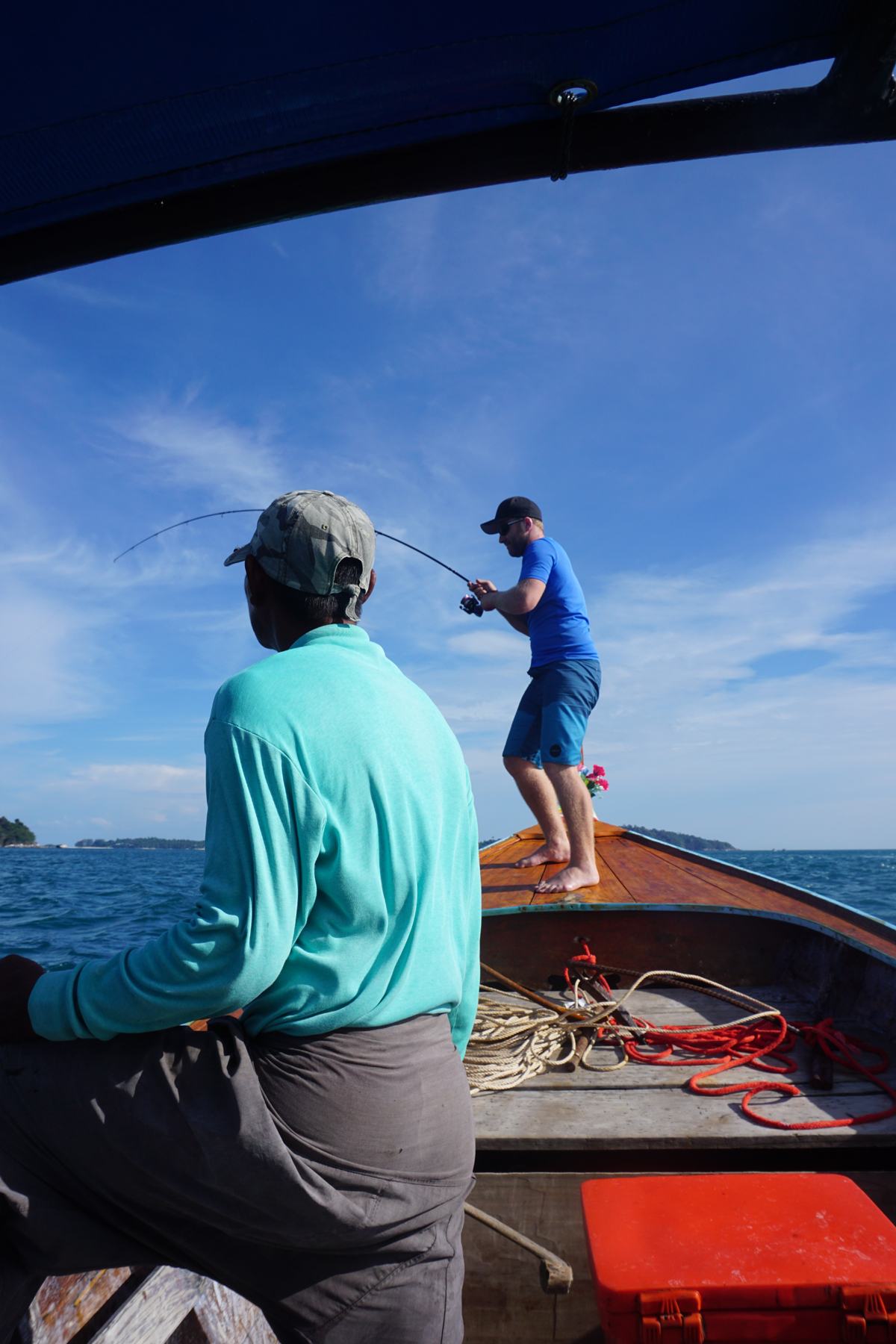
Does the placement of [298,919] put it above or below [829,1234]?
above

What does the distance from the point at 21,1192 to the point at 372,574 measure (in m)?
1.07

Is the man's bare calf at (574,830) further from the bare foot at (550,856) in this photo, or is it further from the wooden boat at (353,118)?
the wooden boat at (353,118)

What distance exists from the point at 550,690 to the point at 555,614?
1.46 ft

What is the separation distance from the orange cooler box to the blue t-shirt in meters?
3.13

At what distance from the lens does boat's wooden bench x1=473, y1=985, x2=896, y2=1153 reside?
6.22 feet

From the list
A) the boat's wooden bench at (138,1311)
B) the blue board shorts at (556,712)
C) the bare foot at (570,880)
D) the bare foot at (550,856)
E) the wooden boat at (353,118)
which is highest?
the wooden boat at (353,118)

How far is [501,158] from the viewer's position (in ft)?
4.52

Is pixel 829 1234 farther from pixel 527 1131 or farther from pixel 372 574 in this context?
pixel 372 574

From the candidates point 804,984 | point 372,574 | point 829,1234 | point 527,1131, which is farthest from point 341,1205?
point 804,984

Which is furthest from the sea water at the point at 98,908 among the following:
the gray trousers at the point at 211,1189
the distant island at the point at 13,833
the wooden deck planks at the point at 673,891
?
the distant island at the point at 13,833

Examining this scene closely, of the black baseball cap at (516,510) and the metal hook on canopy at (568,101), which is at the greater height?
the black baseball cap at (516,510)

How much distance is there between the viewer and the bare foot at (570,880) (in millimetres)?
3748

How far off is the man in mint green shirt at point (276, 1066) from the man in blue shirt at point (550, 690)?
2729 millimetres

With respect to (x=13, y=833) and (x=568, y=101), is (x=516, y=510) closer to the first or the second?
(x=568, y=101)
